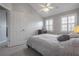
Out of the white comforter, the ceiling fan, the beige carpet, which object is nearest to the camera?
the white comforter

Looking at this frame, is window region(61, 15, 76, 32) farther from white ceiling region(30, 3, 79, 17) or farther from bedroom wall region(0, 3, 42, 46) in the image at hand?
bedroom wall region(0, 3, 42, 46)

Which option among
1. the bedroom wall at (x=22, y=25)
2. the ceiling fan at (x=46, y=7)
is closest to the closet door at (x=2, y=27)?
the bedroom wall at (x=22, y=25)

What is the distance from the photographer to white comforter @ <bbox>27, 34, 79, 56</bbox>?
244cm

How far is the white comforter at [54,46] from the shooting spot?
8.00ft

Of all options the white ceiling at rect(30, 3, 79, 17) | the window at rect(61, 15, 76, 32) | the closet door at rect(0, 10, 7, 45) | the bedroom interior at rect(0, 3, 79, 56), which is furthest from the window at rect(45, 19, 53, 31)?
the closet door at rect(0, 10, 7, 45)

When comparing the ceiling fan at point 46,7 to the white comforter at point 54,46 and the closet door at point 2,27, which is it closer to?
the white comforter at point 54,46

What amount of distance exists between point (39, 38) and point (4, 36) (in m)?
0.83

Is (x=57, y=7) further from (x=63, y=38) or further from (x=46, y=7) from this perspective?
(x=63, y=38)

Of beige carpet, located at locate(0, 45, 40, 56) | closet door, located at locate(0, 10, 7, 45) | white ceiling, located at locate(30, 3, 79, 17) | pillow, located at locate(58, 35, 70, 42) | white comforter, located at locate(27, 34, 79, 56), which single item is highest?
white ceiling, located at locate(30, 3, 79, 17)

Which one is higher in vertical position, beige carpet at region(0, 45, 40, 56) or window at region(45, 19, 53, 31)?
window at region(45, 19, 53, 31)

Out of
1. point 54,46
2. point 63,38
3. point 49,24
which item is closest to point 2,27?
point 49,24

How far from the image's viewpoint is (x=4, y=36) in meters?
2.77

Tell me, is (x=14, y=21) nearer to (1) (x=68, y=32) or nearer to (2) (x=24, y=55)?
(2) (x=24, y=55)

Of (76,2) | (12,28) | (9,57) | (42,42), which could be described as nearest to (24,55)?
(9,57)
